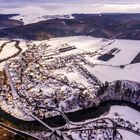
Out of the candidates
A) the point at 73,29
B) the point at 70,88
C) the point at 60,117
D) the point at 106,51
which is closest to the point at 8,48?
the point at 106,51

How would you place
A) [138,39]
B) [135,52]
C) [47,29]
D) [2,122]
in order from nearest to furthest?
[2,122] < [135,52] < [138,39] < [47,29]

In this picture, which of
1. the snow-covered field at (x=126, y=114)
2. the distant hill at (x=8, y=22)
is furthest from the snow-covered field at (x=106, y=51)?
the distant hill at (x=8, y=22)

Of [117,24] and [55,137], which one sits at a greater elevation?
[117,24]

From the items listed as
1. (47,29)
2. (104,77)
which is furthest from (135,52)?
(47,29)

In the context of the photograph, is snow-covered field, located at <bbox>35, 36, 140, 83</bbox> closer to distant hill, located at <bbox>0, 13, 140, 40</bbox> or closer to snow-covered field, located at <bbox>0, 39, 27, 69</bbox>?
distant hill, located at <bbox>0, 13, 140, 40</bbox>

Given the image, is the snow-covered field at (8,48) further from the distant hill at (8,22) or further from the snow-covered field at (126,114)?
the snow-covered field at (126,114)

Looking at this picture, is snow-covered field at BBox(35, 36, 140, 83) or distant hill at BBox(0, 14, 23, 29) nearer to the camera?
snow-covered field at BBox(35, 36, 140, 83)

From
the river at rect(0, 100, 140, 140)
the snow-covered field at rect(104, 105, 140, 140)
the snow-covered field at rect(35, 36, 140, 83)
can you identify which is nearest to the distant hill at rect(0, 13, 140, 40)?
the snow-covered field at rect(35, 36, 140, 83)

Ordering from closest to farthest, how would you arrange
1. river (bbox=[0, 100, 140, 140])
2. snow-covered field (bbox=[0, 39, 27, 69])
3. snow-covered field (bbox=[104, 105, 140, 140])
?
1. snow-covered field (bbox=[104, 105, 140, 140])
2. river (bbox=[0, 100, 140, 140])
3. snow-covered field (bbox=[0, 39, 27, 69])

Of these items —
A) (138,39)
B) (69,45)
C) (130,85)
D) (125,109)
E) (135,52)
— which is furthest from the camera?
(138,39)

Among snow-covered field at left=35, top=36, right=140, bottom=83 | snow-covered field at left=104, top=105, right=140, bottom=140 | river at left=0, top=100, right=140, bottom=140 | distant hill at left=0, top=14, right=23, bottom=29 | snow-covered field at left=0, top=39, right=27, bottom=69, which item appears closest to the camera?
snow-covered field at left=104, top=105, right=140, bottom=140

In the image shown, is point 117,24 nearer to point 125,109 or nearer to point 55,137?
point 125,109
